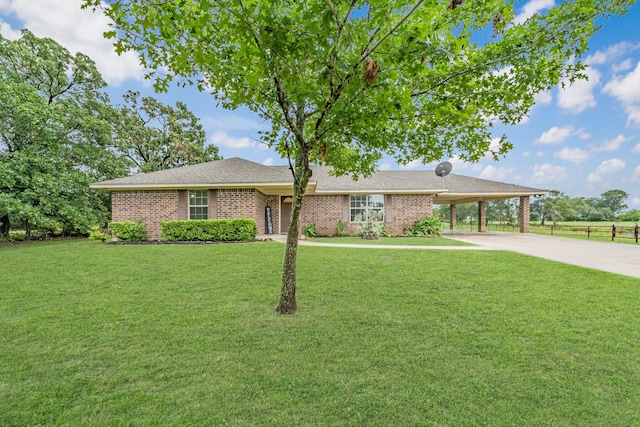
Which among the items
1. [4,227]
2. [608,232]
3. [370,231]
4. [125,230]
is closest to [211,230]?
[125,230]

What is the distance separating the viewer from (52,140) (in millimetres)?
14492

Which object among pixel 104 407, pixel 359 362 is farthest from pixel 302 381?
pixel 104 407

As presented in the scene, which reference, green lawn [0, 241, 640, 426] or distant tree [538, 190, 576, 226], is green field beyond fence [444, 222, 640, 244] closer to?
distant tree [538, 190, 576, 226]

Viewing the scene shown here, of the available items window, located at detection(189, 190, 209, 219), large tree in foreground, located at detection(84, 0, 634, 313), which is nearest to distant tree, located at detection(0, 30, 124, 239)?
window, located at detection(189, 190, 209, 219)

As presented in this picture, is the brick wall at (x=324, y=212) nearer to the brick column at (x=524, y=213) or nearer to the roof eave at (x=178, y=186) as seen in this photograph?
the roof eave at (x=178, y=186)

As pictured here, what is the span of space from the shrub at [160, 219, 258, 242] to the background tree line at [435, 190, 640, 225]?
47.1ft

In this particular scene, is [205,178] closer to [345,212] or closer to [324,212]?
[324,212]

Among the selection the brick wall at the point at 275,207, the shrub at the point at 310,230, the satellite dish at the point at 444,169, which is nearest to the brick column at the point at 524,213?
the satellite dish at the point at 444,169

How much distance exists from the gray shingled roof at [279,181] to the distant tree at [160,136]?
9.08 metres

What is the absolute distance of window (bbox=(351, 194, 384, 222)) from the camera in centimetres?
1569

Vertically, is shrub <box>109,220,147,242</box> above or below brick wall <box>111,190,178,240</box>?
below

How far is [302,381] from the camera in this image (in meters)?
2.68

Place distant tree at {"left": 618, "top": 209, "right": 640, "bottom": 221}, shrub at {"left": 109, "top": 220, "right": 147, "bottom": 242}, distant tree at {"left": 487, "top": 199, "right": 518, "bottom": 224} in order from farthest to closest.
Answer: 1. distant tree at {"left": 618, "top": 209, "right": 640, "bottom": 221}
2. distant tree at {"left": 487, "top": 199, "right": 518, "bottom": 224}
3. shrub at {"left": 109, "top": 220, "right": 147, "bottom": 242}

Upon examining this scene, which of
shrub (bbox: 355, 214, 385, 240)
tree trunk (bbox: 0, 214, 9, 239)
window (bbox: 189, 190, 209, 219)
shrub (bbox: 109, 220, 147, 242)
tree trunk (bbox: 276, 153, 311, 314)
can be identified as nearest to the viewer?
tree trunk (bbox: 276, 153, 311, 314)
